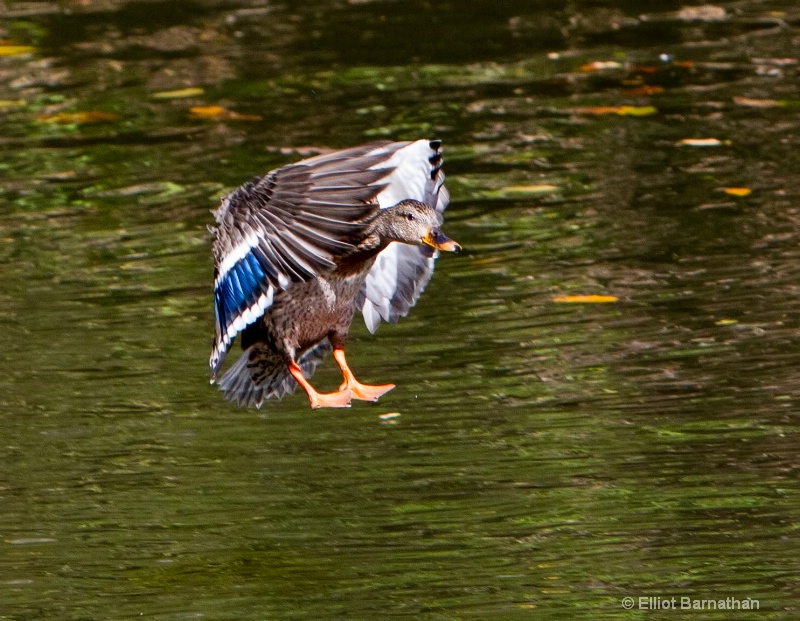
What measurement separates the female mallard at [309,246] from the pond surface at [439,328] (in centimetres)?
29

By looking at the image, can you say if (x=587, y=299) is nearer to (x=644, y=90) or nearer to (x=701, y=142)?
(x=701, y=142)

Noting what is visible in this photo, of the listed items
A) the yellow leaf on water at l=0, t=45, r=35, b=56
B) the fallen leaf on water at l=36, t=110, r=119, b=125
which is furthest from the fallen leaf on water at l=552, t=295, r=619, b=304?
the yellow leaf on water at l=0, t=45, r=35, b=56

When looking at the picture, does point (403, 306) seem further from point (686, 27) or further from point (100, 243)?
point (686, 27)

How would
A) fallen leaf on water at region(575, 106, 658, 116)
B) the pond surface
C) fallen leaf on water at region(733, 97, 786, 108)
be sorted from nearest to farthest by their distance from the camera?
the pond surface
fallen leaf on water at region(733, 97, 786, 108)
fallen leaf on water at region(575, 106, 658, 116)

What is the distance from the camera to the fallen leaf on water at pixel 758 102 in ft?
31.5

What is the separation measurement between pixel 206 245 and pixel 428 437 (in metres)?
2.69

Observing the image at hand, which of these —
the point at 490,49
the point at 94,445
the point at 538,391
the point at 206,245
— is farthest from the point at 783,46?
the point at 94,445

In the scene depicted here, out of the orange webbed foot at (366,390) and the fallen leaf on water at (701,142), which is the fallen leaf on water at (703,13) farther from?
Result: the orange webbed foot at (366,390)

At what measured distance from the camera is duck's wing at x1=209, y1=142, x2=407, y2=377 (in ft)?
17.5

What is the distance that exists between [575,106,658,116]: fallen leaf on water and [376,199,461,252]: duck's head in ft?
14.3

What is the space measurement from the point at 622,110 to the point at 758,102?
30.8 inches

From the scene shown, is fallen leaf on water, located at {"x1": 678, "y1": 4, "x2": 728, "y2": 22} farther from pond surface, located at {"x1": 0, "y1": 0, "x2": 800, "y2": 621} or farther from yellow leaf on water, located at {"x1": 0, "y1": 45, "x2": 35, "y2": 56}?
yellow leaf on water, located at {"x1": 0, "y1": 45, "x2": 35, "y2": 56}

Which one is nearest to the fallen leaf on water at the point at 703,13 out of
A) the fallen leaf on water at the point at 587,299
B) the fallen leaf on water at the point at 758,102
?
the fallen leaf on water at the point at 758,102

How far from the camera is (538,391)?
636 centimetres
